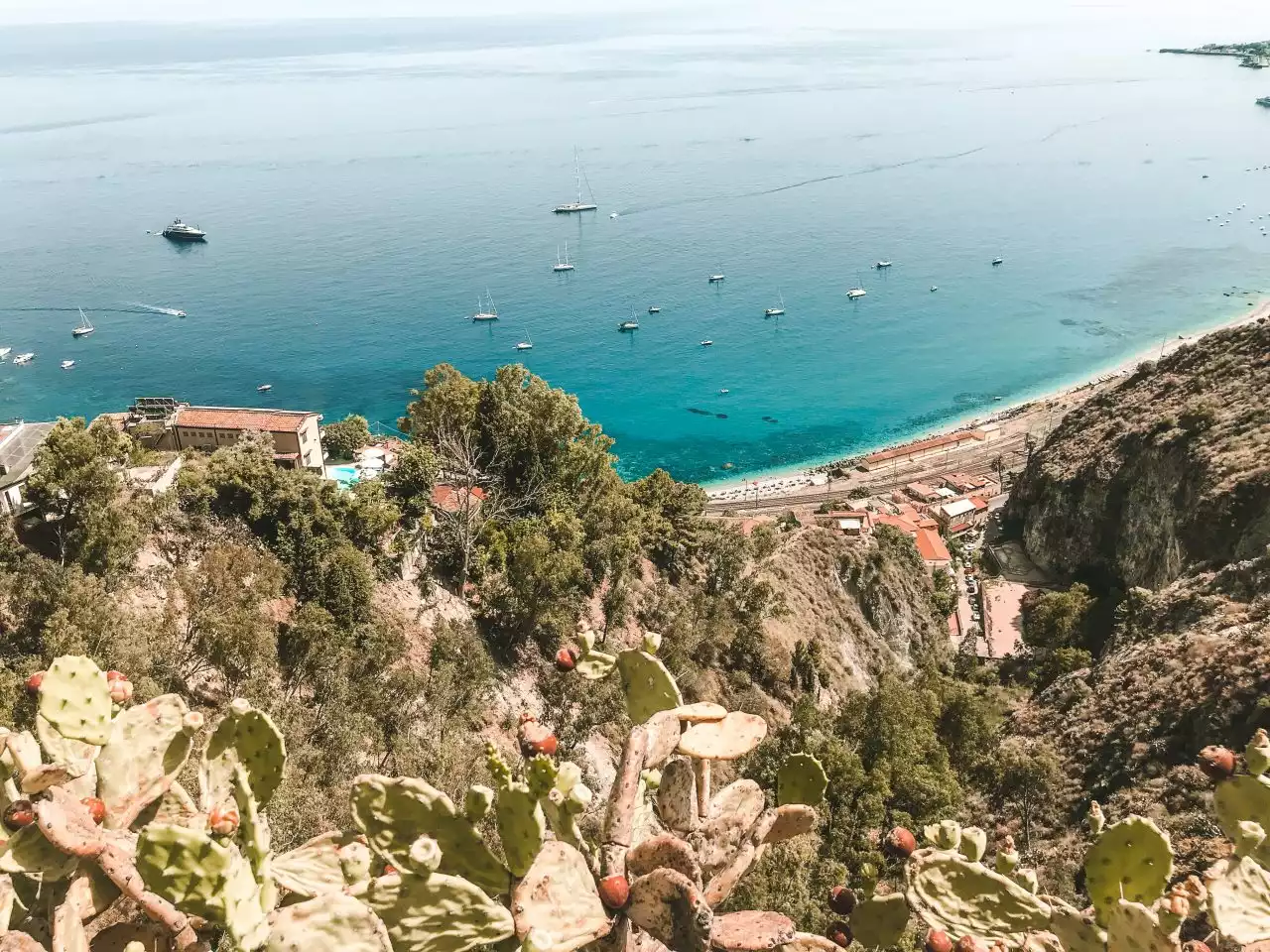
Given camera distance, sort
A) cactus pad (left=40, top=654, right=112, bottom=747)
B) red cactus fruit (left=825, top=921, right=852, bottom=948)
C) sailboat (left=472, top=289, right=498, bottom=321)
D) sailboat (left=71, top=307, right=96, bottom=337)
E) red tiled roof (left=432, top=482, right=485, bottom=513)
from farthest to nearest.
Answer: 1. sailboat (left=472, top=289, right=498, bottom=321)
2. sailboat (left=71, top=307, right=96, bottom=337)
3. red tiled roof (left=432, top=482, right=485, bottom=513)
4. red cactus fruit (left=825, top=921, right=852, bottom=948)
5. cactus pad (left=40, top=654, right=112, bottom=747)

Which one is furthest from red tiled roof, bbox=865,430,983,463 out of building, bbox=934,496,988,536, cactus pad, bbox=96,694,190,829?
cactus pad, bbox=96,694,190,829

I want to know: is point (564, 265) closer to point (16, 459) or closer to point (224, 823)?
point (16, 459)

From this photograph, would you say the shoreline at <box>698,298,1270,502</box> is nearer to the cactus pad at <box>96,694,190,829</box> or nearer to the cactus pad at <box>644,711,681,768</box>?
the cactus pad at <box>644,711,681,768</box>

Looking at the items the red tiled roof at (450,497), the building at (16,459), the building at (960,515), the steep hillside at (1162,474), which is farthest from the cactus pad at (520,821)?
the building at (960,515)

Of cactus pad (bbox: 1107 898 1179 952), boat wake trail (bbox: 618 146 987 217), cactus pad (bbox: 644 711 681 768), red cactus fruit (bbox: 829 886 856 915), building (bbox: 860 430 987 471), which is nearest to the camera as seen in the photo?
cactus pad (bbox: 1107 898 1179 952)

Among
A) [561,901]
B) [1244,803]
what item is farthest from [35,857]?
[1244,803]

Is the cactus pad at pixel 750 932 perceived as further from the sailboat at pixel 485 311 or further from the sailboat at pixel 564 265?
the sailboat at pixel 564 265

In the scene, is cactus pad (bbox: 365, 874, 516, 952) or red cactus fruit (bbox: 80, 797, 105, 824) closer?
cactus pad (bbox: 365, 874, 516, 952)
